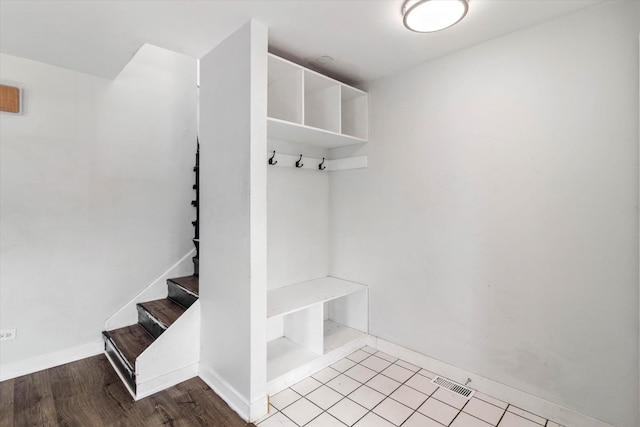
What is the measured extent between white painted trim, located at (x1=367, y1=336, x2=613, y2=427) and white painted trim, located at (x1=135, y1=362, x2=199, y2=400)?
1517 mm

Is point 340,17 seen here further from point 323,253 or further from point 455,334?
point 455,334

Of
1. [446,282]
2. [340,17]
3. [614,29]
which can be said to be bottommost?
[446,282]

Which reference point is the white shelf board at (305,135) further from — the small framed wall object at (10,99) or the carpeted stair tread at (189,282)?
the small framed wall object at (10,99)

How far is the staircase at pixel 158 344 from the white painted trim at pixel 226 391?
13 centimetres

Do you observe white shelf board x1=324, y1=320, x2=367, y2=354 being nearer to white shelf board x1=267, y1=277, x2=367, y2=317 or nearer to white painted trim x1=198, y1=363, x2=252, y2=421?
white shelf board x1=267, y1=277, x2=367, y2=317

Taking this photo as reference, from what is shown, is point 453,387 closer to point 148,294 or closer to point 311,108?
point 311,108

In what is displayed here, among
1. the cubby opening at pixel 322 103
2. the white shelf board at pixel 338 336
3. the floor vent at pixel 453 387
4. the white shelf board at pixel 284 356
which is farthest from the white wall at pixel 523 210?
the white shelf board at pixel 284 356

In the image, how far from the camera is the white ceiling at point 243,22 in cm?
168

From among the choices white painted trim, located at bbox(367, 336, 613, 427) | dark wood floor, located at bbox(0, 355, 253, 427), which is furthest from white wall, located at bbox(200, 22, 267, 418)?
white painted trim, located at bbox(367, 336, 613, 427)

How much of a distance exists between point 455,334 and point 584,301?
81cm

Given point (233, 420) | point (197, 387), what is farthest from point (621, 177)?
point (197, 387)

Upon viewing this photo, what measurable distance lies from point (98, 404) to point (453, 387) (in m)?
2.32

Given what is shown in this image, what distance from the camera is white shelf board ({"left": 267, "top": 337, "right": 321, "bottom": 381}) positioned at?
7.26 feet

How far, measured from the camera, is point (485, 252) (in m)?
2.11
